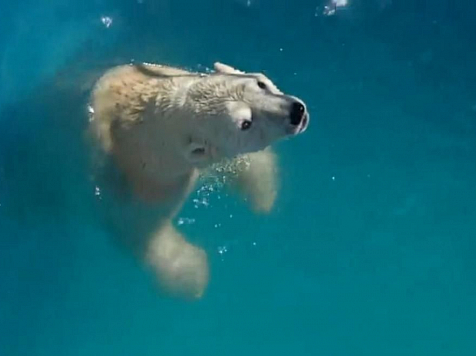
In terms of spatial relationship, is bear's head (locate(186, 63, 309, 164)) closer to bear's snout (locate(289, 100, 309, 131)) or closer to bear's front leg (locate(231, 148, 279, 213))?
bear's snout (locate(289, 100, 309, 131))

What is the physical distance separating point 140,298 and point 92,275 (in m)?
0.16

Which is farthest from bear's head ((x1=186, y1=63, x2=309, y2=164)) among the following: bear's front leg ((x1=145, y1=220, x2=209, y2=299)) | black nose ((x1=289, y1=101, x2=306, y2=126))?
bear's front leg ((x1=145, y1=220, x2=209, y2=299))

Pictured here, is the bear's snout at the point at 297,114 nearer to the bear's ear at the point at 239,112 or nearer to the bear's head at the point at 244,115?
the bear's head at the point at 244,115

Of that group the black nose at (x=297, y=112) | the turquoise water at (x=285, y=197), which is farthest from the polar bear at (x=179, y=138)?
the turquoise water at (x=285, y=197)

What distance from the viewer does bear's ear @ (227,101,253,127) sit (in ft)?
5.51

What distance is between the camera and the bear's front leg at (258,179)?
2.39m

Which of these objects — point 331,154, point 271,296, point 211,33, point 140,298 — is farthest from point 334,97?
Result: point 140,298

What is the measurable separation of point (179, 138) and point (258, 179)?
62 centimetres

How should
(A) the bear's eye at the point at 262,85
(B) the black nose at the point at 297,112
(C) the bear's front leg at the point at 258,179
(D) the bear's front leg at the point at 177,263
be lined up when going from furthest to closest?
(C) the bear's front leg at the point at 258,179, (D) the bear's front leg at the point at 177,263, (A) the bear's eye at the point at 262,85, (B) the black nose at the point at 297,112

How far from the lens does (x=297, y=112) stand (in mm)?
1607

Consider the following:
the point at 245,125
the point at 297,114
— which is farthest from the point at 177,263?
the point at 297,114

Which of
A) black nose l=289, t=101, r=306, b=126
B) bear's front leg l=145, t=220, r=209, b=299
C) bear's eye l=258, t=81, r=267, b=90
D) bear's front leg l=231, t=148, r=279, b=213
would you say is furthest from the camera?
bear's front leg l=231, t=148, r=279, b=213

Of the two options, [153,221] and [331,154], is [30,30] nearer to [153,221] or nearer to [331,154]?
[153,221]

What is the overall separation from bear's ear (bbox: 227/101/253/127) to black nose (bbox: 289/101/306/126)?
0.35 ft
